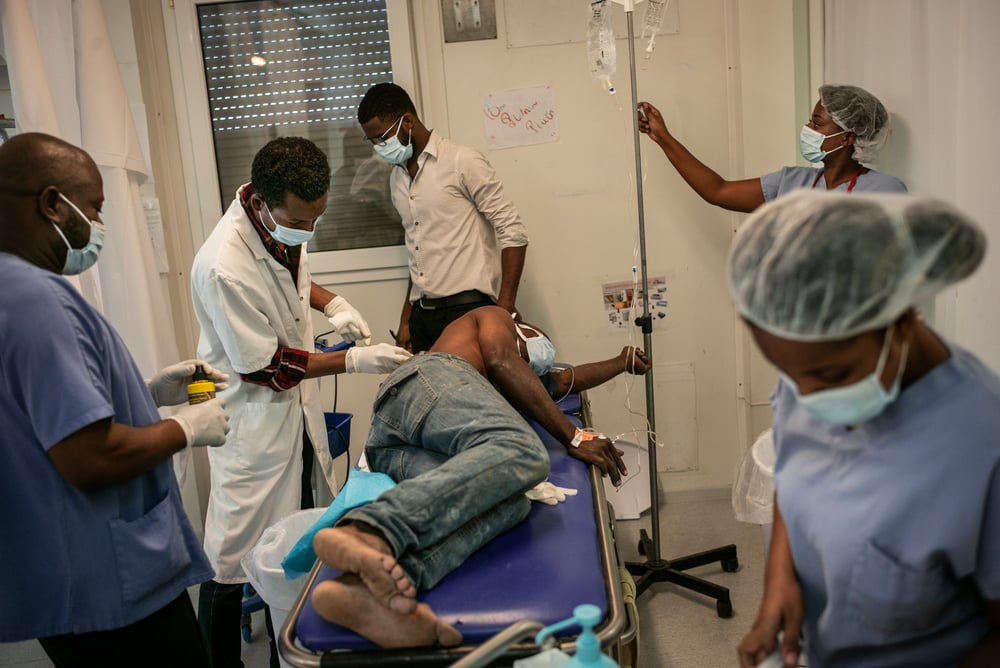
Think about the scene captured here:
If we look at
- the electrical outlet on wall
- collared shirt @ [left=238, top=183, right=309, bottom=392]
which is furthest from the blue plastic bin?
the electrical outlet on wall

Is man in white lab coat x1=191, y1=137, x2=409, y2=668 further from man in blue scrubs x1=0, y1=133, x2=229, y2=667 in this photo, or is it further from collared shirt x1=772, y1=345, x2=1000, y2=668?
collared shirt x1=772, y1=345, x2=1000, y2=668

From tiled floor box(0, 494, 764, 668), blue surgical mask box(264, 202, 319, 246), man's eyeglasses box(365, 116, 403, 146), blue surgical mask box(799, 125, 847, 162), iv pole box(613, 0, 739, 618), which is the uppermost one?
man's eyeglasses box(365, 116, 403, 146)

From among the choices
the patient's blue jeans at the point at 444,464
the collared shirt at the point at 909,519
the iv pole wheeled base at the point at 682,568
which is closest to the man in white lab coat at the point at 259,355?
the patient's blue jeans at the point at 444,464

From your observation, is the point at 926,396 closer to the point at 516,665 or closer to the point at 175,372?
the point at 516,665

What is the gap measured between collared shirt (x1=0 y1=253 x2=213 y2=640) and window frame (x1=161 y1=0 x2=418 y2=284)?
1.83 meters

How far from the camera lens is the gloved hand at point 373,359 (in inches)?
81.9

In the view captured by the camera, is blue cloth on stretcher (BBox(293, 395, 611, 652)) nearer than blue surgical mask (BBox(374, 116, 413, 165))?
Yes

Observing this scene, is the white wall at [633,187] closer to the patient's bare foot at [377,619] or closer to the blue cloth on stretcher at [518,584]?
the blue cloth on stretcher at [518,584]

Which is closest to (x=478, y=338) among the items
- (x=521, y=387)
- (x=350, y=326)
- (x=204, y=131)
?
(x=521, y=387)

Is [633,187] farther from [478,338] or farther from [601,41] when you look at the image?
[478,338]

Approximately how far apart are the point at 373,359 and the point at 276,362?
264 mm

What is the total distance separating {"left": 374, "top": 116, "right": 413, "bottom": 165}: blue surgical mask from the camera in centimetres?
272

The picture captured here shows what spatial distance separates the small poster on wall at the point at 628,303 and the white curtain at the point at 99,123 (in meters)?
1.75

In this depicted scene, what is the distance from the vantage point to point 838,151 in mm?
2223
